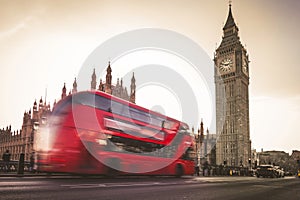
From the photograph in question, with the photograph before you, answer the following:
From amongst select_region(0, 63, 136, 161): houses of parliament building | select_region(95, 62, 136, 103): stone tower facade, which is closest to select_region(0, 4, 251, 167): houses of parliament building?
select_region(0, 63, 136, 161): houses of parliament building

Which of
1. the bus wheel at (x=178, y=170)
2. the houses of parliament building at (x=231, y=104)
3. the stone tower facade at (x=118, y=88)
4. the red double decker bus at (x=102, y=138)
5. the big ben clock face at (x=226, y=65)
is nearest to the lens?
the red double decker bus at (x=102, y=138)

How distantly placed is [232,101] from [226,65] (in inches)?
477

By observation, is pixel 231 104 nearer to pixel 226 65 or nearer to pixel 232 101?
pixel 232 101

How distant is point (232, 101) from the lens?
284 ft

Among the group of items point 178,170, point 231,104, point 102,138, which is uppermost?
point 231,104

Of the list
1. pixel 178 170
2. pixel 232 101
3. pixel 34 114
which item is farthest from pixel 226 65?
pixel 178 170

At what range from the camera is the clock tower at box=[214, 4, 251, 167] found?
8406 centimetres

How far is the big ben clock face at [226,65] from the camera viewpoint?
87.0 m

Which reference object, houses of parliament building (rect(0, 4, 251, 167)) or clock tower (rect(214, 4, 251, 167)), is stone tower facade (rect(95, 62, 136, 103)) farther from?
clock tower (rect(214, 4, 251, 167))

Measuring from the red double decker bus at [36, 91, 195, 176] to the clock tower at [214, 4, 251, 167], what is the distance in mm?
73626

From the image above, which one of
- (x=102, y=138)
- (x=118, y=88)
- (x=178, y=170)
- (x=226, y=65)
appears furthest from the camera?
(x=226, y=65)

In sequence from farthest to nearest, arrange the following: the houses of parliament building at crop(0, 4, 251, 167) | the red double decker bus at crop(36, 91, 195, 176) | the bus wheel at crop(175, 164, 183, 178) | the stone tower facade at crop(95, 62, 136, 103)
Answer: the houses of parliament building at crop(0, 4, 251, 167)
the stone tower facade at crop(95, 62, 136, 103)
the bus wheel at crop(175, 164, 183, 178)
the red double decker bus at crop(36, 91, 195, 176)

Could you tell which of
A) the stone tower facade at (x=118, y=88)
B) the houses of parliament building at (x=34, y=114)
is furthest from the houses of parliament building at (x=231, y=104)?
the stone tower facade at (x=118, y=88)

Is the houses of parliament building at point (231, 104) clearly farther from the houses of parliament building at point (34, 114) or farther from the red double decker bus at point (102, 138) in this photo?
the red double decker bus at point (102, 138)
